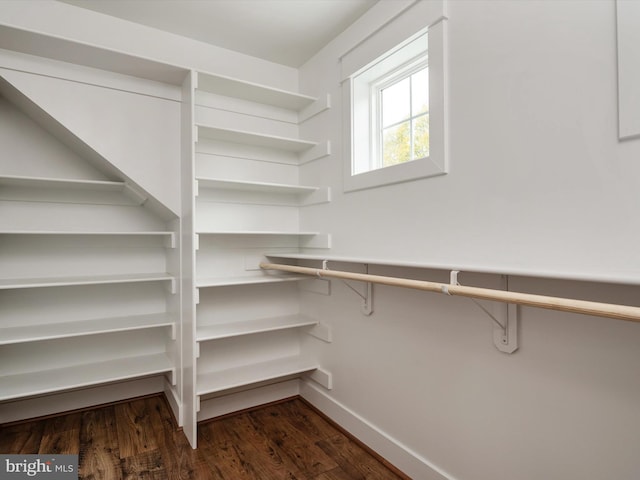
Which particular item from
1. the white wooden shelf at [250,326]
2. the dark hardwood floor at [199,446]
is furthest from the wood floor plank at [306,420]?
the white wooden shelf at [250,326]

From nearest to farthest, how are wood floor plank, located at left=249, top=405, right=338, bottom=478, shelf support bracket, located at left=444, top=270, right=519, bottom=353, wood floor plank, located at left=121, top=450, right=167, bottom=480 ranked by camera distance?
shelf support bracket, located at left=444, top=270, right=519, bottom=353
wood floor plank, located at left=121, top=450, right=167, bottom=480
wood floor plank, located at left=249, top=405, right=338, bottom=478

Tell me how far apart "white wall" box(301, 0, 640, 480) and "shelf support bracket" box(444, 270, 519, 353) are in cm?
3

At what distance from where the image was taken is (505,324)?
1421 millimetres

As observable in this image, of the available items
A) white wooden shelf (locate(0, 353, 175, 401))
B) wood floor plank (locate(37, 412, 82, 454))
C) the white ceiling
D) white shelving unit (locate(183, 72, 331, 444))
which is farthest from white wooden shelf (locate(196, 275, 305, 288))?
the white ceiling

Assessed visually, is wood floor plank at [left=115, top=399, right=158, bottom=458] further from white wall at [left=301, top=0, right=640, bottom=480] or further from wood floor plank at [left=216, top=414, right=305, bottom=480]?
white wall at [left=301, top=0, right=640, bottom=480]

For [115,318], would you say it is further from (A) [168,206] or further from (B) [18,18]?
(B) [18,18]

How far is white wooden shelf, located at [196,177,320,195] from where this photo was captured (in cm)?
222

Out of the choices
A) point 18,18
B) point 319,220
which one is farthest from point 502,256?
point 18,18

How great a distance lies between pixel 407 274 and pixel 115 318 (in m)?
1.89

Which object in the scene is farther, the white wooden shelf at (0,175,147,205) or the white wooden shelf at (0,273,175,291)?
the white wooden shelf at (0,175,147,205)

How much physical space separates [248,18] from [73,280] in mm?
1863

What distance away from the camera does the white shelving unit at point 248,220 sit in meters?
2.43

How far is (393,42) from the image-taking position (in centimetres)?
192

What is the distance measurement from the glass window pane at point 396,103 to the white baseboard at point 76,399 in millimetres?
2325
